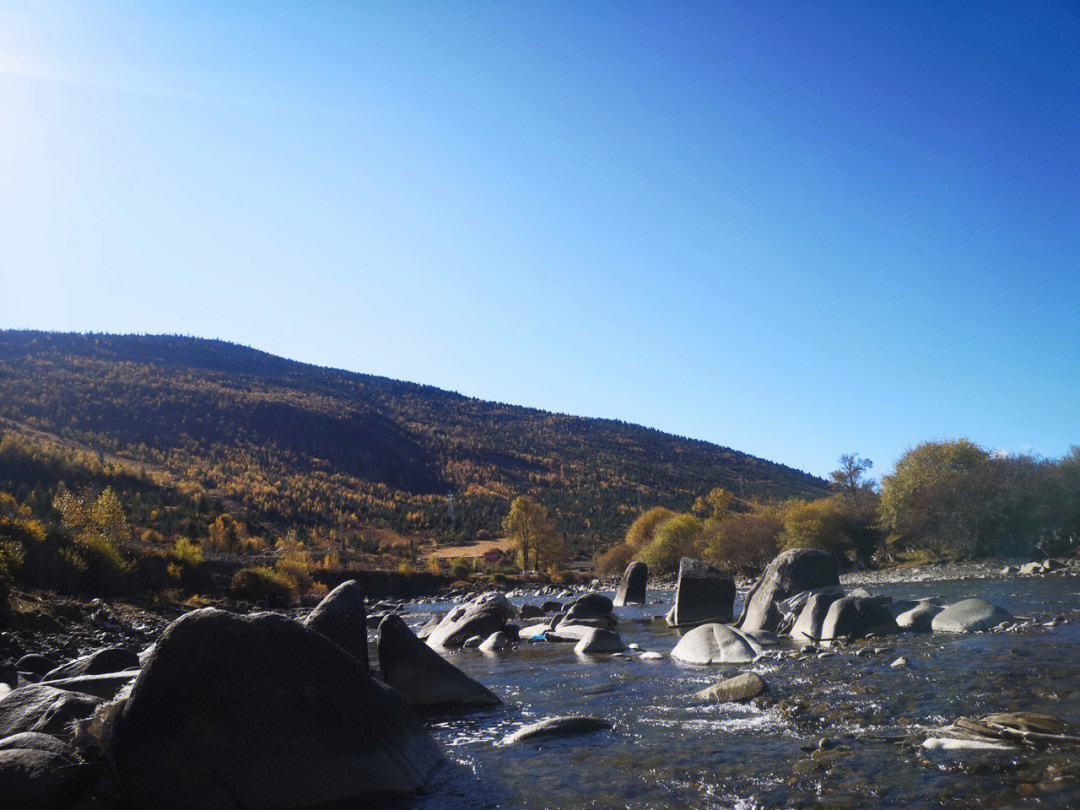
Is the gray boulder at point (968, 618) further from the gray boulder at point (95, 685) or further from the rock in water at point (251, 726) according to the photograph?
the gray boulder at point (95, 685)

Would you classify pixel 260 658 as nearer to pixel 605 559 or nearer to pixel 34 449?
pixel 605 559

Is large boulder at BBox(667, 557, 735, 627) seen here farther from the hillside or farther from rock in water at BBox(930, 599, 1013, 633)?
the hillside

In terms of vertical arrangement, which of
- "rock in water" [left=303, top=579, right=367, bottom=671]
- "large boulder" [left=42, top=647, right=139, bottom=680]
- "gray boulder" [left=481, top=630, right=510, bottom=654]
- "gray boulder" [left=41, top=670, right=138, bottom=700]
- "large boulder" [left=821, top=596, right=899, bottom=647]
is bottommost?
"gray boulder" [left=481, top=630, right=510, bottom=654]

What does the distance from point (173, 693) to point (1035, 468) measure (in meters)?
49.4

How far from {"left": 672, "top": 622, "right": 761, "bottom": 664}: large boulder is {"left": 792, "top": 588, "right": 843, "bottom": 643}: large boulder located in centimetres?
169

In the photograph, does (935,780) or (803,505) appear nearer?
(935,780)

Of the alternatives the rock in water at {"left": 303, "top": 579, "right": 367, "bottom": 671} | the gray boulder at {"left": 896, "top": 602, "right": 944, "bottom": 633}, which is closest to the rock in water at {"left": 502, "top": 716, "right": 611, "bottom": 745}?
the rock in water at {"left": 303, "top": 579, "right": 367, "bottom": 671}

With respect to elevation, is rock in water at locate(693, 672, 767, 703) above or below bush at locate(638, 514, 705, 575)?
above

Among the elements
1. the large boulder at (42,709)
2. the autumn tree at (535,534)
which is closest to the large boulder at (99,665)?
the large boulder at (42,709)

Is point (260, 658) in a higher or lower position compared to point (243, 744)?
higher

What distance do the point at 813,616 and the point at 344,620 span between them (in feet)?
39.3

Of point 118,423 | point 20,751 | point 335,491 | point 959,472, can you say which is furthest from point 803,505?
point 118,423

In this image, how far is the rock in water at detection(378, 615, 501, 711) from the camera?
12.8 meters

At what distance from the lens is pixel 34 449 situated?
2830 inches
